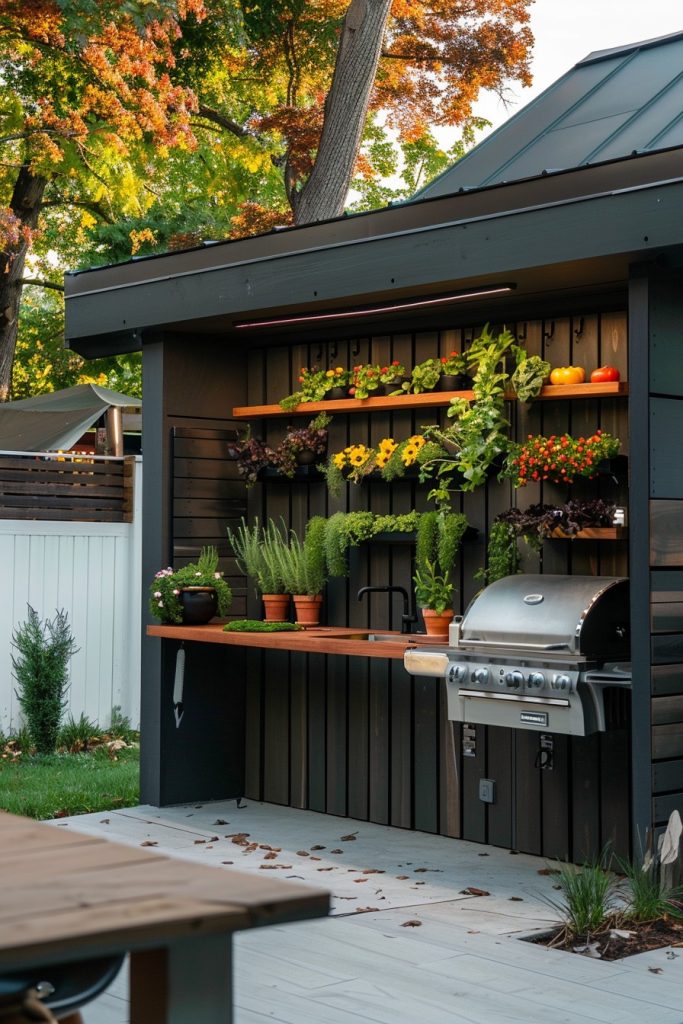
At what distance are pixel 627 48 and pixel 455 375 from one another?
2.13 m

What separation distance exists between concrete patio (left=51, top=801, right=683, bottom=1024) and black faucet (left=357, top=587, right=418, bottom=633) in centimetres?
100

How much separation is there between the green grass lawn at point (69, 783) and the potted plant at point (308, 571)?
4.57 ft

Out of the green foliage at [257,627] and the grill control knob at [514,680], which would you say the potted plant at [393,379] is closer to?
the green foliage at [257,627]

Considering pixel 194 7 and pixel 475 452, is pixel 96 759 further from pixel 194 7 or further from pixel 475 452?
pixel 194 7

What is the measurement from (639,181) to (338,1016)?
3.09 metres

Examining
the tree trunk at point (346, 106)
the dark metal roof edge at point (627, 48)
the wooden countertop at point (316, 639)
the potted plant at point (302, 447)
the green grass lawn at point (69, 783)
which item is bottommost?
the green grass lawn at point (69, 783)

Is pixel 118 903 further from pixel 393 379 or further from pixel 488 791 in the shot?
pixel 393 379

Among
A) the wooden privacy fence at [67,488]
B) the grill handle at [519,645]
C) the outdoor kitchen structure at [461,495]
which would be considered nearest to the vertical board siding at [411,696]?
the outdoor kitchen structure at [461,495]

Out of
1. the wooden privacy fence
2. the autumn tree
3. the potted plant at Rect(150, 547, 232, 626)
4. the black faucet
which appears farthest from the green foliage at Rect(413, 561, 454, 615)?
the autumn tree

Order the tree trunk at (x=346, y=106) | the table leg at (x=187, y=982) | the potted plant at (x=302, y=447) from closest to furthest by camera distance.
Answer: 1. the table leg at (x=187, y=982)
2. the potted plant at (x=302, y=447)
3. the tree trunk at (x=346, y=106)

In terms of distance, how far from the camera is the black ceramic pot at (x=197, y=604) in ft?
22.1

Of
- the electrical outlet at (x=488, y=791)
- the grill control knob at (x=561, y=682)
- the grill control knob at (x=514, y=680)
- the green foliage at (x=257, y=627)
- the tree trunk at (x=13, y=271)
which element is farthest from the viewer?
the tree trunk at (x=13, y=271)

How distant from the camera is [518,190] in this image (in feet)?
17.2

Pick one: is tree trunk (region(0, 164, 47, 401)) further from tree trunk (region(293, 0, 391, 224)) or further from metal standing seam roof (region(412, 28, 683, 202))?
metal standing seam roof (region(412, 28, 683, 202))
